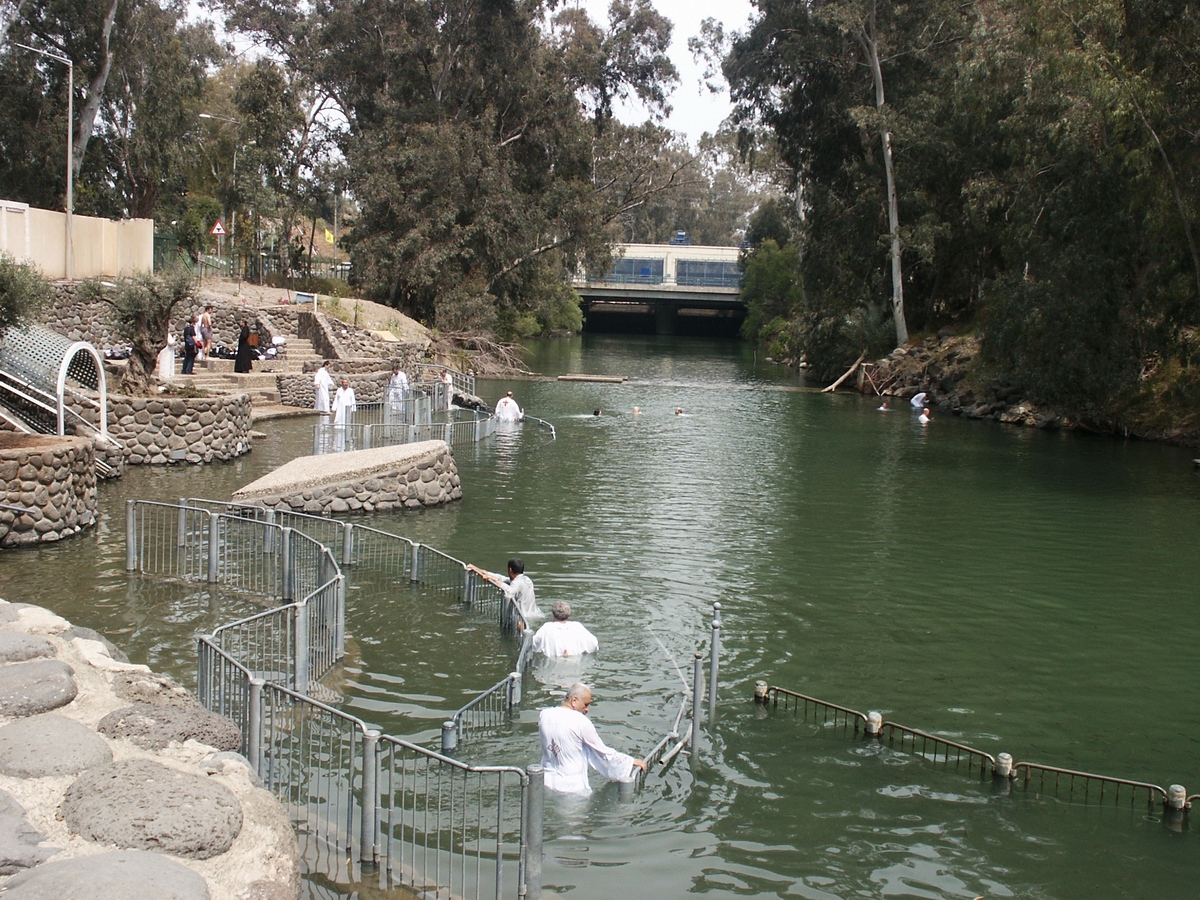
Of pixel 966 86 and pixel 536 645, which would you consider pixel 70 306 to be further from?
pixel 966 86

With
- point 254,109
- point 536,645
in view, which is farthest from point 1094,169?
point 254,109

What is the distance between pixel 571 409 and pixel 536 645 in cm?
2632

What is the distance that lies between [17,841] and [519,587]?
26.7 feet

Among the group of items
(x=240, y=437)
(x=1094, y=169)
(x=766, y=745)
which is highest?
(x=1094, y=169)

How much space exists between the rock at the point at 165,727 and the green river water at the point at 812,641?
246 centimetres

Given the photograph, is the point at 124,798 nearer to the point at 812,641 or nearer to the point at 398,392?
the point at 812,641

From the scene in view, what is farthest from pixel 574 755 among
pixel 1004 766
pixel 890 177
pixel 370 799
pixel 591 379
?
pixel 890 177

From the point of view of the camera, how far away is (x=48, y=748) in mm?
6172

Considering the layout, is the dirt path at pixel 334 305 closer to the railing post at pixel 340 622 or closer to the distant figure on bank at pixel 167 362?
the distant figure on bank at pixel 167 362

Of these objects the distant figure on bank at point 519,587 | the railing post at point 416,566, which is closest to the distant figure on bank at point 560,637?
the distant figure on bank at point 519,587

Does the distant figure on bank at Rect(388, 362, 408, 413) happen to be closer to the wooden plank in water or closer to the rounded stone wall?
the rounded stone wall

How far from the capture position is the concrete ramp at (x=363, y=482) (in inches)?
705

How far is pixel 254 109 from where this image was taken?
49.9 m

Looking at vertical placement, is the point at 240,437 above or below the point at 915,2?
below
